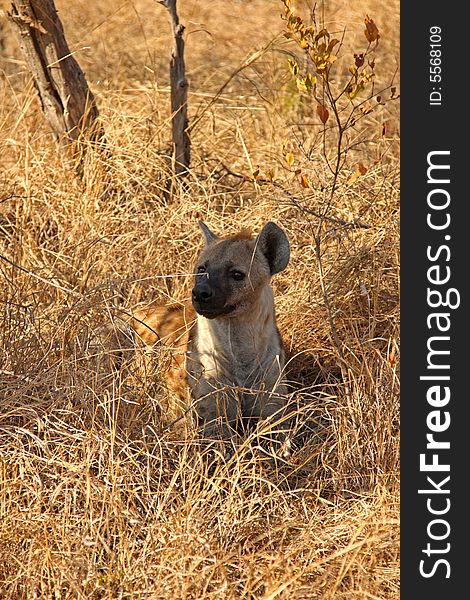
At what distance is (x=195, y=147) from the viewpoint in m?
7.15

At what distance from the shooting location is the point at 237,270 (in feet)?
15.9

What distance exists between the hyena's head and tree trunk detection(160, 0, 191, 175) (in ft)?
6.03

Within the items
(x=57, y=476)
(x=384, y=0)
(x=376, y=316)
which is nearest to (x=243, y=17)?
(x=384, y=0)

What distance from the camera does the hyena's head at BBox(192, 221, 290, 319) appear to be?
4.67m

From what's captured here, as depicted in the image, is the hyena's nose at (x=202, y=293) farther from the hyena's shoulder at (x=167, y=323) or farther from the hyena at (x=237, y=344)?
the hyena's shoulder at (x=167, y=323)

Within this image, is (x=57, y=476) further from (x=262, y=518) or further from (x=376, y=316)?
(x=376, y=316)

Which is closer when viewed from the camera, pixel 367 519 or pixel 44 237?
pixel 367 519

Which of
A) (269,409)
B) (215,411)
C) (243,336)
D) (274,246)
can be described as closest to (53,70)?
(274,246)

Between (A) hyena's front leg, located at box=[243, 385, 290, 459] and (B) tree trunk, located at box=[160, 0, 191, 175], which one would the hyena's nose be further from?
(B) tree trunk, located at box=[160, 0, 191, 175]

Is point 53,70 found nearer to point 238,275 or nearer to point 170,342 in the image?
point 170,342

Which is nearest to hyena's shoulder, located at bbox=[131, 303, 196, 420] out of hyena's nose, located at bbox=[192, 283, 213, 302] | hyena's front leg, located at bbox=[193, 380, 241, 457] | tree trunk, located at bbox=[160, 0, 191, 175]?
hyena's front leg, located at bbox=[193, 380, 241, 457]

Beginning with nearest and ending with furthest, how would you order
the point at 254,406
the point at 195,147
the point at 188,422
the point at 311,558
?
the point at 311,558 < the point at 188,422 < the point at 254,406 < the point at 195,147

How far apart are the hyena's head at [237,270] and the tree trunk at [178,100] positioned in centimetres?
184

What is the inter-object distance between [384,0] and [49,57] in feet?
14.0
